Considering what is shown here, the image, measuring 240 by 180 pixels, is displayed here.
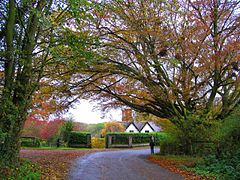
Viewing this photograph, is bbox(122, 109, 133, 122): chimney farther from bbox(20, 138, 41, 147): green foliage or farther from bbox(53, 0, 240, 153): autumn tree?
bbox(20, 138, 41, 147): green foliage

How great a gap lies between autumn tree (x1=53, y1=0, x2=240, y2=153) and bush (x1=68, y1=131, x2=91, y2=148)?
44.6 feet

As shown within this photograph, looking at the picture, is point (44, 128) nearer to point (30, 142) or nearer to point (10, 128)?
point (30, 142)

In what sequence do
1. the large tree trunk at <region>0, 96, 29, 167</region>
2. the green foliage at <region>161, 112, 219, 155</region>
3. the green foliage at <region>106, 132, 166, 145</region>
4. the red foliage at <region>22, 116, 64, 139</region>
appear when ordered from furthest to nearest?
the green foliage at <region>106, 132, 166, 145</region>, the red foliage at <region>22, 116, 64, 139</region>, the green foliage at <region>161, 112, 219, 155</region>, the large tree trunk at <region>0, 96, 29, 167</region>

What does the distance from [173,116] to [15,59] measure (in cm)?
1151

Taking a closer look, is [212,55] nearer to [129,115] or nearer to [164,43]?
[164,43]

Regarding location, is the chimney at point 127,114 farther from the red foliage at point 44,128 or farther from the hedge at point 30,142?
the hedge at point 30,142

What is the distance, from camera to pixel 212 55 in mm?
13484

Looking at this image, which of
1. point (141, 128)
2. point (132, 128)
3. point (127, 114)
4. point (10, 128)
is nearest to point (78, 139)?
point (127, 114)

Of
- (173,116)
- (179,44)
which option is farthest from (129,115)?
(179,44)

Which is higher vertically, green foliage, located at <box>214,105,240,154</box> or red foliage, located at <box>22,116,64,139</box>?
red foliage, located at <box>22,116,64,139</box>

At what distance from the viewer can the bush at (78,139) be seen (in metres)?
29.8

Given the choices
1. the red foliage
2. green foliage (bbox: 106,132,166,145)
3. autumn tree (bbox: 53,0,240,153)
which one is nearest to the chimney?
autumn tree (bbox: 53,0,240,153)

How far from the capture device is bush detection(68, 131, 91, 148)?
29.8 m

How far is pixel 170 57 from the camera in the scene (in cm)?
1409
